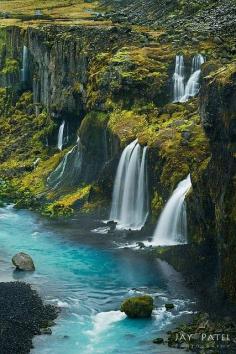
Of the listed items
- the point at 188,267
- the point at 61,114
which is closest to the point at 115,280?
the point at 188,267

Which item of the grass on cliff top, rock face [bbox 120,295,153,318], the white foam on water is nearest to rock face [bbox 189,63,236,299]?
rock face [bbox 120,295,153,318]

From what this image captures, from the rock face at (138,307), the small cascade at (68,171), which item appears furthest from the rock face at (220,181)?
the small cascade at (68,171)

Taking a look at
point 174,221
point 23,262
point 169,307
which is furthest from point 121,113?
point 169,307

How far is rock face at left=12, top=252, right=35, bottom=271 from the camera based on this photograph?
57.8m

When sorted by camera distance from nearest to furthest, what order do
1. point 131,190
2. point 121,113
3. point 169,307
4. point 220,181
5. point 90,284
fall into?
point 169,307
point 220,181
point 90,284
point 131,190
point 121,113

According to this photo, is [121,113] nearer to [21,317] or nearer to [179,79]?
[179,79]

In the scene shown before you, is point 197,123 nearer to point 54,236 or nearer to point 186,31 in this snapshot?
point 54,236

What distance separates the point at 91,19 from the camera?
11875cm

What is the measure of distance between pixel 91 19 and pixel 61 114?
31215 mm

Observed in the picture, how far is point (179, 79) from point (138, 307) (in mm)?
37776

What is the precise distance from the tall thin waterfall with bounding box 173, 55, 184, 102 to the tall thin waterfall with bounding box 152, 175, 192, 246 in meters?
18.6

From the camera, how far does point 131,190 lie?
6888 centimetres

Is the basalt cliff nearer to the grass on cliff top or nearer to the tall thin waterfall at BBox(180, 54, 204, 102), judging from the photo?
the tall thin waterfall at BBox(180, 54, 204, 102)

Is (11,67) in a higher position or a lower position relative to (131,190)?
higher
